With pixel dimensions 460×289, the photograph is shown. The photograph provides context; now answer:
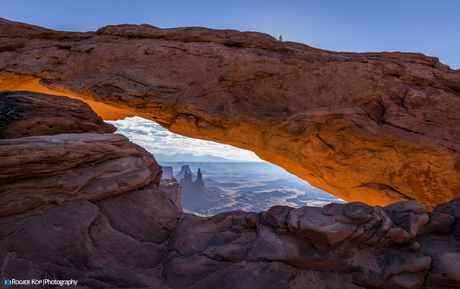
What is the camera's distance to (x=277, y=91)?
1279 centimetres

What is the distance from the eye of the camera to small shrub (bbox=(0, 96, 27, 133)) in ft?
23.8

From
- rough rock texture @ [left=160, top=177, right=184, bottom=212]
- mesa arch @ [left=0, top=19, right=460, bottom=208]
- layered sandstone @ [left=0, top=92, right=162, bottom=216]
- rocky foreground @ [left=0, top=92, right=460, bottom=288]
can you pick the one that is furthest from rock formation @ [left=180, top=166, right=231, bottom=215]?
rocky foreground @ [left=0, top=92, right=460, bottom=288]

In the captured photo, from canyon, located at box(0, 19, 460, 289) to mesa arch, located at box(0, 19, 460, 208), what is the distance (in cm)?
9

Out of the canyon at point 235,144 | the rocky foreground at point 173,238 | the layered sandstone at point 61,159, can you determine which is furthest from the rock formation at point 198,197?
the rocky foreground at point 173,238

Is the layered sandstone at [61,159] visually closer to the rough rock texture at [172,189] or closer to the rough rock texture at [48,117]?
the rough rock texture at [48,117]

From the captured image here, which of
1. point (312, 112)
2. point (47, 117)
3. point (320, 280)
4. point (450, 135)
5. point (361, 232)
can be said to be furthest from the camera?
point (312, 112)

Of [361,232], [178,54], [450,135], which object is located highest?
[178,54]

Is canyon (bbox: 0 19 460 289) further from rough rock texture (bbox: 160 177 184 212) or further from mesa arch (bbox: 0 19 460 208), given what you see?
rough rock texture (bbox: 160 177 184 212)

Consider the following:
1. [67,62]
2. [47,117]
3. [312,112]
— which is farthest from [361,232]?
[67,62]

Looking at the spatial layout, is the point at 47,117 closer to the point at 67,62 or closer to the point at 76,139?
the point at 76,139

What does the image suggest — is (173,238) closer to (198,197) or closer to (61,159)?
(61,159)

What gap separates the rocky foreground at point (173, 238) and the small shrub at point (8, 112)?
0.83 ft

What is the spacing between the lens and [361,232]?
19.0ft

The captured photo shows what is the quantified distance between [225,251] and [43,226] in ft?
17.6
